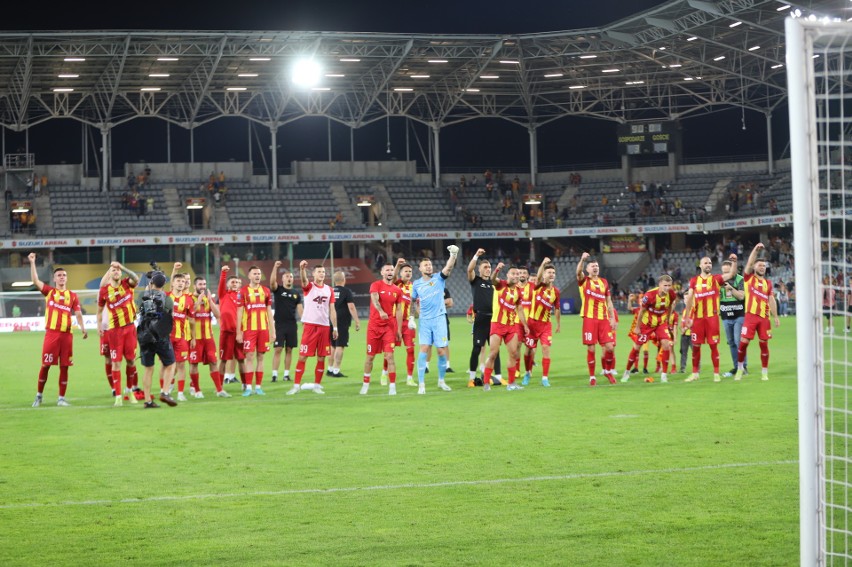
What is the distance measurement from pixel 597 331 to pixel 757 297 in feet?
8.66

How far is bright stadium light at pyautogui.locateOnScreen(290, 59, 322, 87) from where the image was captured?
164ft

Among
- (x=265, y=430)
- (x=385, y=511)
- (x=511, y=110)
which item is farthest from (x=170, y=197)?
(x=385, y=511)

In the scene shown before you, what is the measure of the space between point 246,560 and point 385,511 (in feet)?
5.22

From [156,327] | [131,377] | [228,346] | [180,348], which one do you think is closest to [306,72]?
[228,346]

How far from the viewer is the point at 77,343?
35.8 m

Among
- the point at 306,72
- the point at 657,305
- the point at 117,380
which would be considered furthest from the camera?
the point at 306,72

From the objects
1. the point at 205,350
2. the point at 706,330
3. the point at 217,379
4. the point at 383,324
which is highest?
the point at 383,324

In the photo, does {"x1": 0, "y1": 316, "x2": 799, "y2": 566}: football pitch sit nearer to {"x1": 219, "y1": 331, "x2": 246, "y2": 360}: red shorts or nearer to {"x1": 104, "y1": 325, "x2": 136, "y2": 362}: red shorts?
{"x1": 104, "y1": 325, "x2": 136, "y2": 362}: red shorts

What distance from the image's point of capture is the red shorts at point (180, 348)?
16891 mm

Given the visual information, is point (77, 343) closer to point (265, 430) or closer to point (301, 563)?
point (265, 430)

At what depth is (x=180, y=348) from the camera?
665 inches

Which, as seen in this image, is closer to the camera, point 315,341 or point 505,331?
point 505,331

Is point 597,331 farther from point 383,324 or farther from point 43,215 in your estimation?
point 43,215

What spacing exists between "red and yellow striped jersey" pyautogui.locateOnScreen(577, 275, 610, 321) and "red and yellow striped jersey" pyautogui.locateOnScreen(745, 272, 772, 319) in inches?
89.6
